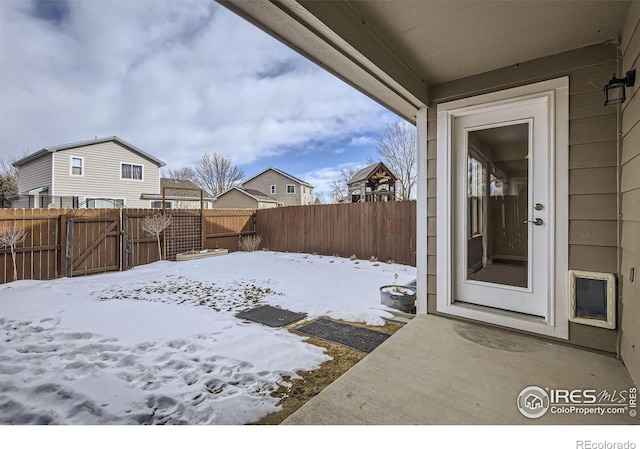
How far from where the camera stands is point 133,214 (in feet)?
22.0

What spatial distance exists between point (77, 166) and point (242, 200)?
8.29 metres

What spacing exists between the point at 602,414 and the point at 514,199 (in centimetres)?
146

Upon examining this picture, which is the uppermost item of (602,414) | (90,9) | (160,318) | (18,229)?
(90,9)

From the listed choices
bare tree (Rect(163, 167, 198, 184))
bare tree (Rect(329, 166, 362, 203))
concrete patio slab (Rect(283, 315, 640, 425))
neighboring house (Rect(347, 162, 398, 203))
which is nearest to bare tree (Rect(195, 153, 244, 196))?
bare tree (Rect(163, 167, 198, 184))

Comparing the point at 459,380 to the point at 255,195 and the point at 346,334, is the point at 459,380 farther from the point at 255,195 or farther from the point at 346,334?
the point at 255,195

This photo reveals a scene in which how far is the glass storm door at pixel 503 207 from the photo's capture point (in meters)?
2.12

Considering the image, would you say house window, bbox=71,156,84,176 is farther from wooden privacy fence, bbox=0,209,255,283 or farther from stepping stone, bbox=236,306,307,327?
stepping stone, bbox=236,306,307,327

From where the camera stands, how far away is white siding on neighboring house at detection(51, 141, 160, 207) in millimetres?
10125

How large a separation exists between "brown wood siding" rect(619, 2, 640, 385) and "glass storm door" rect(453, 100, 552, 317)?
0.40m

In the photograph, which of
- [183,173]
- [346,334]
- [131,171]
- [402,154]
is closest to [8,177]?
[131,171]

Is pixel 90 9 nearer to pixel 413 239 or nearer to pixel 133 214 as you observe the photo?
pixel 133 214

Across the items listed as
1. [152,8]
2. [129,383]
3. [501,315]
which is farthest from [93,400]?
[152,8]
